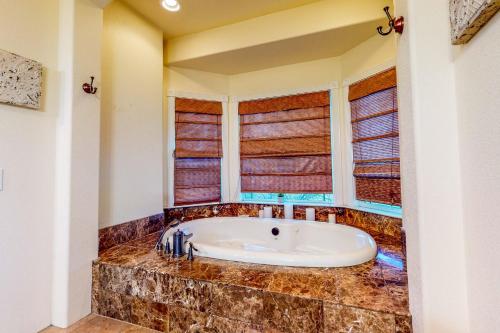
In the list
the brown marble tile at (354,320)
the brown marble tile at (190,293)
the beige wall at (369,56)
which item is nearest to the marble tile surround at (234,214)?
the brown marble tile at (190,293)

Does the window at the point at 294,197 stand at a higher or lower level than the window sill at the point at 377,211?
higher

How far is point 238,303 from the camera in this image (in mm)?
1276

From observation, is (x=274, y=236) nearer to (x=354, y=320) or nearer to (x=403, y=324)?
(x=354, y=320)

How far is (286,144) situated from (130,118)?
1698 mm

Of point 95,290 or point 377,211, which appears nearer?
point 95,290

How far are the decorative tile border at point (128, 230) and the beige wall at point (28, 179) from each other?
39cm

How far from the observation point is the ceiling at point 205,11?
2.12m

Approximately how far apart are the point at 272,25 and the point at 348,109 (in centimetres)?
117

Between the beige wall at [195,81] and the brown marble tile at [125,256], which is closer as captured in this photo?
the brown marble tile at [125,256]

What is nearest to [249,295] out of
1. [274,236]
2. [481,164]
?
[481,164]

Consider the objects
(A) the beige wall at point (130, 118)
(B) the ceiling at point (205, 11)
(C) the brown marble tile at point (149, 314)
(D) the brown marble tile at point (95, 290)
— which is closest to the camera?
(C) the brown marble tile at point (149, 314)

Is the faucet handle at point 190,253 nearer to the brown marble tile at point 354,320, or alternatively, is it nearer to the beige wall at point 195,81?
the brown marble tile at point 354,320

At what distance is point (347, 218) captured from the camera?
8.19 ft

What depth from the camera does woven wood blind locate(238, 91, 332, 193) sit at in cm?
267
